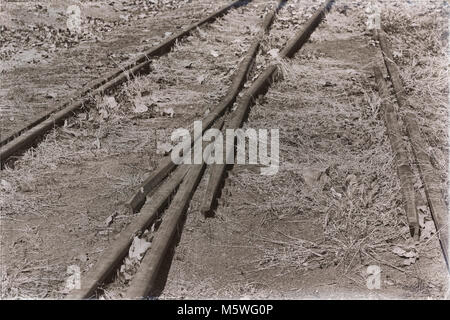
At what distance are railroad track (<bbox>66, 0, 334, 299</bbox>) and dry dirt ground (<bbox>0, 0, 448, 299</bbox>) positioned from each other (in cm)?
13

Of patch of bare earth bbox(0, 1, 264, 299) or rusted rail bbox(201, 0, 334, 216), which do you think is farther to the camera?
rusted rail bbox(201, 0, 334, 216)

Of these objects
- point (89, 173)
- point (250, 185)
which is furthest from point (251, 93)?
point (89, 173)

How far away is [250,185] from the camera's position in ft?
17.6

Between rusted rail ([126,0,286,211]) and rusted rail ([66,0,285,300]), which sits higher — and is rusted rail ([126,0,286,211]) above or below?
above

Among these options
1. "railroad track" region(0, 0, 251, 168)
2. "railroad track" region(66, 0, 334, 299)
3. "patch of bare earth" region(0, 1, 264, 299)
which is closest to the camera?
Result: "railroad track" region(66, 0, 334, 299)

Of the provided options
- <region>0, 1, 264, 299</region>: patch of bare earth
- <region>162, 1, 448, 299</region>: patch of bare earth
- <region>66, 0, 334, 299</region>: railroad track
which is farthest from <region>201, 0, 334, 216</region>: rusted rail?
<region>0, 1, 264, 299</region>: patch of bare earth

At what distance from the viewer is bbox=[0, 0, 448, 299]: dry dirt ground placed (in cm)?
425

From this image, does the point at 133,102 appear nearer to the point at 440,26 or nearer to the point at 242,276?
the point at 242,276

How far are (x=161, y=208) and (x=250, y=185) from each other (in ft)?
3.40

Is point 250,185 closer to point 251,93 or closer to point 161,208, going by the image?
point 161,208

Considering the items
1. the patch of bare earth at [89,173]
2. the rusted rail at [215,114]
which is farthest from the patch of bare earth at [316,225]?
the patch of bare earth at [89,173]

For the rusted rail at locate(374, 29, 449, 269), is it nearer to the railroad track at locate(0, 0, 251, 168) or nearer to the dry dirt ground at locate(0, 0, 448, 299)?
the dry dirt ground at locate(0, 0, 448, 299)

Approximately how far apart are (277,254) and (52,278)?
1.85 m

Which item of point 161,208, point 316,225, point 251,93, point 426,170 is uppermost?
point 251,93
